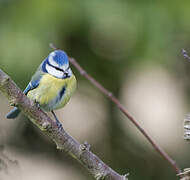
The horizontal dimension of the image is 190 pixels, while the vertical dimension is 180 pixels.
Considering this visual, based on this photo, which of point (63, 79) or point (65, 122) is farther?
point (65, 122)

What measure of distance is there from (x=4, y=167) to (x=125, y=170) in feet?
6.06

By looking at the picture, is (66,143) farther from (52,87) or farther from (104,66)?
(104,66)

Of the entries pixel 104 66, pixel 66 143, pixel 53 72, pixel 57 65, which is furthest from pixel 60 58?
pixel 104 66

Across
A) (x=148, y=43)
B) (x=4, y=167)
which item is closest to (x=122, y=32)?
(x=148, y=43)

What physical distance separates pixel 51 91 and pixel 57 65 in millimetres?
129

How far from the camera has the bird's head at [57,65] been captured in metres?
1.58

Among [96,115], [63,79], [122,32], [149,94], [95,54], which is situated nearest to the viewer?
[63,79]

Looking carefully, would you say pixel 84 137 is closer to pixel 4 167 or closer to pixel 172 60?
pixel 172 60

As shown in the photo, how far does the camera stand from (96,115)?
2.79 meters

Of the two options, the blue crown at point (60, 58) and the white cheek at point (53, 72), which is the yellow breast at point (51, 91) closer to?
the white cheek at point (53, 72)

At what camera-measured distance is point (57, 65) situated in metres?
1.64

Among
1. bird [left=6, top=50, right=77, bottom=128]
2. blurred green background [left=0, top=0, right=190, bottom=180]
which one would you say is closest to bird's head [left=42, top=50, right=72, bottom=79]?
bird [left=6, top=50, right=77, bottom=128]

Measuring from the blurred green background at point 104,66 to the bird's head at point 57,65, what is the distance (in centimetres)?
43

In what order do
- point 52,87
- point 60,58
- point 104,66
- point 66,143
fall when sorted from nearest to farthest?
point 66,143 → point 60,58 → point 52,87 → point 104,66
